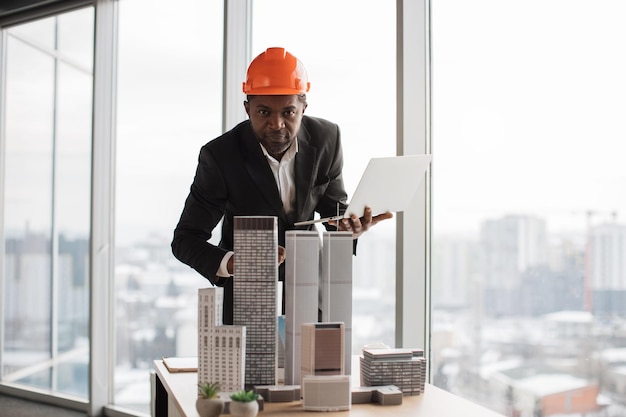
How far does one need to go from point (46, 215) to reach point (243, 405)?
154 inches

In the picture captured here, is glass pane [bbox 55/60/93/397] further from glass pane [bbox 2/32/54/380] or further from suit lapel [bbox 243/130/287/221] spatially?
suit lapel [bbox 243/130/287/221]

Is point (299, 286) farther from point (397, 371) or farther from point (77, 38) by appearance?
point (77, 38)

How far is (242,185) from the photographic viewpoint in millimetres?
2383

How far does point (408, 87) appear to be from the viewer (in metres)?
3.14

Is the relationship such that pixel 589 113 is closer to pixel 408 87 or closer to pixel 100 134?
pixel 408 87

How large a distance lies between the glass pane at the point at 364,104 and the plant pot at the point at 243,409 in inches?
70.0

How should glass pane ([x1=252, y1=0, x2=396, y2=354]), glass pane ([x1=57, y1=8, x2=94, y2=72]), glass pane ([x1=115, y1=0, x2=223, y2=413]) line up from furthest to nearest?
glass pane ([x1=57, y1=8, x2=94, y2=72]) → glass pane ([x1=115, y1=0, x2=223, y2=413]) → glass pane ([x1=252, y1=0, x2=396, y2=354])

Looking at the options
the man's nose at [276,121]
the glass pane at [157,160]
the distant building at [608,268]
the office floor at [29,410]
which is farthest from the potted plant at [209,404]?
the office floor at [29,410]

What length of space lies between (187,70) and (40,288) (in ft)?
6.54

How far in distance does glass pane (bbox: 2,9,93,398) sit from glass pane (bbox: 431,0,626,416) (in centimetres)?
264

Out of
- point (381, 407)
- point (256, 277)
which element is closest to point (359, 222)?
point (256, 277)

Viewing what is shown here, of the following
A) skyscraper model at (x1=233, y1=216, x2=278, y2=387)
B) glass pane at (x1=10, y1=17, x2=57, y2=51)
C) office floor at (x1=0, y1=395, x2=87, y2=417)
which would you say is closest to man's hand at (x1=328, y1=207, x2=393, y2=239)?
skyscraper model at (x1=233, y1=216, x2=278, y2=387)

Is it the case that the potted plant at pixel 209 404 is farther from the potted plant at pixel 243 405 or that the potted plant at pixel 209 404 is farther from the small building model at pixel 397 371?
the small building model at pixel 397 371

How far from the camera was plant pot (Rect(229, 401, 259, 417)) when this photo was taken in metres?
1.50
